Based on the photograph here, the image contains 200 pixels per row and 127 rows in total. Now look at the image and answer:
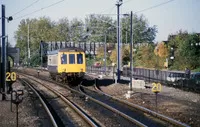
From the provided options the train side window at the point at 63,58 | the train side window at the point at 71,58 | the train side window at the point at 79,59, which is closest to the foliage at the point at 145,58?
the train side window at the point at 79,59

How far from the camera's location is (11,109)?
52.7 ft

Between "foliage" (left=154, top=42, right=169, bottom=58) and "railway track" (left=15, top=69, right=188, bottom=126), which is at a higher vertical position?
"foliage" (left=154, top=42, right=169, bottom=58)

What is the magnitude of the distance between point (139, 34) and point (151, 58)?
5414 centimetres

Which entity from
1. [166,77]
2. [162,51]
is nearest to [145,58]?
[162,51]

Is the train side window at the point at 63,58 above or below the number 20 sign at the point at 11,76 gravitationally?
above

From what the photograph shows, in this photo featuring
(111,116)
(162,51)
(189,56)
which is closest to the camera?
(111,116)

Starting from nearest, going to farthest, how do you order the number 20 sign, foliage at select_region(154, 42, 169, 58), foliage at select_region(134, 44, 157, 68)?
the number 20 sign, foliage at select_region(134, 44, 157, 68), foliage at select_region(154, 42, 169, 58)

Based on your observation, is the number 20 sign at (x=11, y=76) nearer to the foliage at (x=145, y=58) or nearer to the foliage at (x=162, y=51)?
the foliage at (x=145, y=58)

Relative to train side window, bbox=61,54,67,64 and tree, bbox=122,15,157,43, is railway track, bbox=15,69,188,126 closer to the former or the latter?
train side window, bbox=61,54,67,64

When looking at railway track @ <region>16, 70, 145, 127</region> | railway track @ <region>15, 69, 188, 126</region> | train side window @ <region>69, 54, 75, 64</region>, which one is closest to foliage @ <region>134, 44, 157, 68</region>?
train side window @ <region>69, 54, 75, 64</region>

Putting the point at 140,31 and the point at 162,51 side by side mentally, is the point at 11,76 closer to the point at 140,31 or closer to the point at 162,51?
the point at 162,51

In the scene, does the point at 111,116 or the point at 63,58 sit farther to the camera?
the point at 63,58

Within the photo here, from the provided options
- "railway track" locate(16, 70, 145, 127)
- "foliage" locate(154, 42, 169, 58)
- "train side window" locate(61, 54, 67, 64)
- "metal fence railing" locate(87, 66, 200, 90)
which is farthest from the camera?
"foliage" locate(154, 42, 169, 58)

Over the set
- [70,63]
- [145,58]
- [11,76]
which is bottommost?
[11,76]
